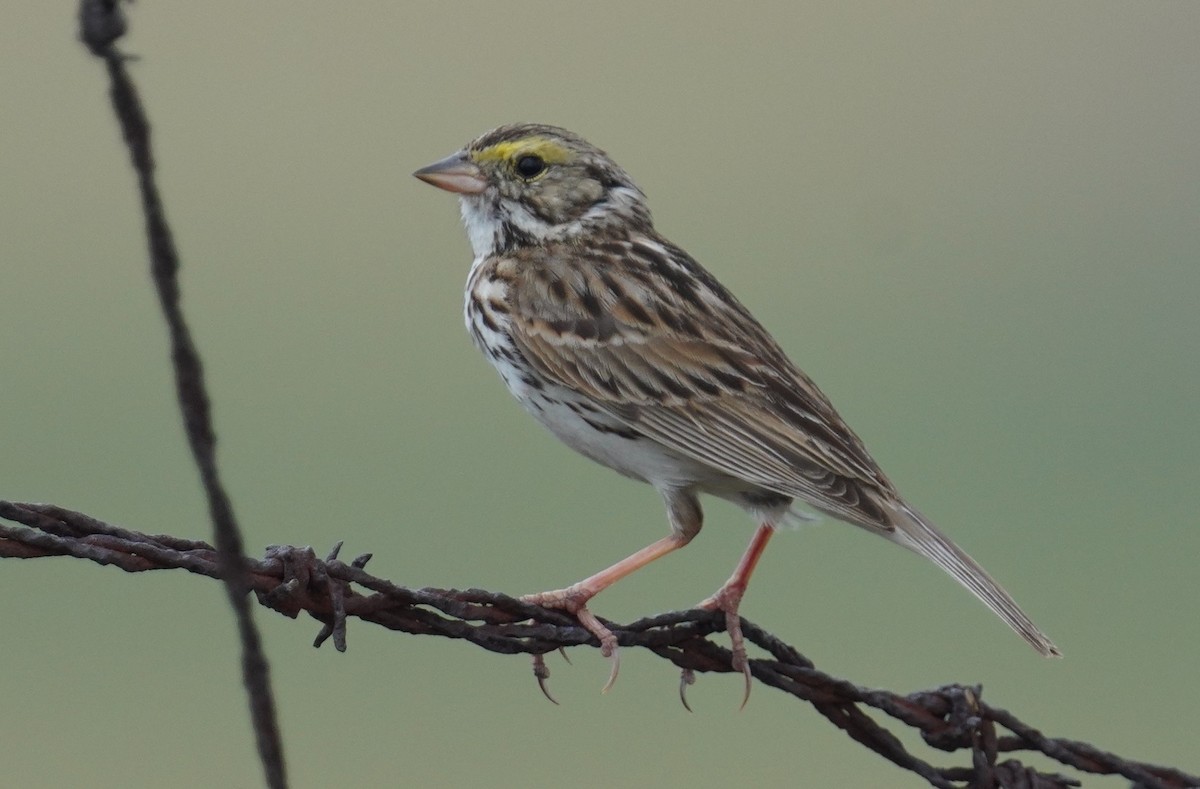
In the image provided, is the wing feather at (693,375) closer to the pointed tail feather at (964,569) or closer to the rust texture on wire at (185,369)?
the pointed tail feather at (964,569)

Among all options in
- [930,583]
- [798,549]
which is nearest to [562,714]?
[798,549]

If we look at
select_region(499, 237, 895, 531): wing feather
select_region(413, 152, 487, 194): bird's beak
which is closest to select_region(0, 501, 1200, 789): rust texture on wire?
select_region(499, 237, 895, 531): wing feather

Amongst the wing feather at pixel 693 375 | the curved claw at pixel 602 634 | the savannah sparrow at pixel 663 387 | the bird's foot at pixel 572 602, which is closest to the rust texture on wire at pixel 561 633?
the curved claw at pixel 602 634

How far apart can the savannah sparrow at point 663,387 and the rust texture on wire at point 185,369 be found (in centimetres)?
A: 235

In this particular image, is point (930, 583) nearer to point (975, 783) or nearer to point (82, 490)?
point (82, 490)

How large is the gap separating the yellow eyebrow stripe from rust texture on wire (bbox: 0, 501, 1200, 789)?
7.07ft

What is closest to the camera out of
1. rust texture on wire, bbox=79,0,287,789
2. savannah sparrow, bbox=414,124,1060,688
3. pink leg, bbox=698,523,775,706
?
rust texture on wire, bbox=79,0,287,789

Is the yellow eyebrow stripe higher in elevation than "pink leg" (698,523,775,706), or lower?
higher

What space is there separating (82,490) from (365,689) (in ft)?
7.40

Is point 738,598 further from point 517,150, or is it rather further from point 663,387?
point 517,150

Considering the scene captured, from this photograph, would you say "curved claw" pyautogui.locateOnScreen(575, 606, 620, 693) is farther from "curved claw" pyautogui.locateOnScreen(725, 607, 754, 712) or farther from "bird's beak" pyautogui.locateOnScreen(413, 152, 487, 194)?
"bird's beak" pyautogui.locateOnScreen(413, 152, 487, 194)

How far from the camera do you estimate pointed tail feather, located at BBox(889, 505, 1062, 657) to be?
462 centimetres

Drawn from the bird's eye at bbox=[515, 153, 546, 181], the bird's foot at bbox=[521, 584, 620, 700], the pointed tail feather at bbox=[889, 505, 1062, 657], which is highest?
the bird's eye at bbox=[515, 153, 546, 181]

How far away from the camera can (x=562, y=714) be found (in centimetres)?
942
